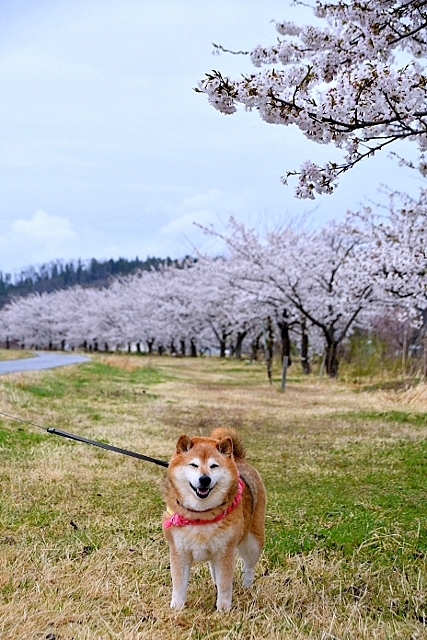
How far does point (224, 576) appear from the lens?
128 inches

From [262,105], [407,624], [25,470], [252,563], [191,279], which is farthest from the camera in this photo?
[191,279]

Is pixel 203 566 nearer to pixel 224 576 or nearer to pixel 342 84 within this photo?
pixel 224 576

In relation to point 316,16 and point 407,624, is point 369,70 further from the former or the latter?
point 407,624

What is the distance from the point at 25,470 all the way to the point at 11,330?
213ft

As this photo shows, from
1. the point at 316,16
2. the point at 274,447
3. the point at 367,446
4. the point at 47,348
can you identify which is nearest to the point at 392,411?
the point at 367,446

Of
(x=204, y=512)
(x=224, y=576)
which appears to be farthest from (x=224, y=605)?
(x=204, y=512)

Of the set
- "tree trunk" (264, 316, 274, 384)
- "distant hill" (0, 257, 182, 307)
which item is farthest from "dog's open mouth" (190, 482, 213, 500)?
"distant hill" (0, 257, 182, 307)

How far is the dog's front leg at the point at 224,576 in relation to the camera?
3.22 meters

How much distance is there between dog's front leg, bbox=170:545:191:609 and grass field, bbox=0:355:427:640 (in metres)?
0.08

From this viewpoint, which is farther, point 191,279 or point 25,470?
point 191,279

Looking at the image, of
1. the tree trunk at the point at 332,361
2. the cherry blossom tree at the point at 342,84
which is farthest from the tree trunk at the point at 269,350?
the cherry blossom tree at the point at 342,84

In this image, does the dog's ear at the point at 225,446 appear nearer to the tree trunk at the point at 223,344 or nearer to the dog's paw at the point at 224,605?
the dog's paw at the point at 224,605

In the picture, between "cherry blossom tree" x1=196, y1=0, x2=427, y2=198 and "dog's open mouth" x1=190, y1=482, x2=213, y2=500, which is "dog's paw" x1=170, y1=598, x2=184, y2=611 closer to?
"dog's open mouth" x1=190, y1=482, x2=213, y2=500

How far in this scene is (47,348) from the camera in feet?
225
